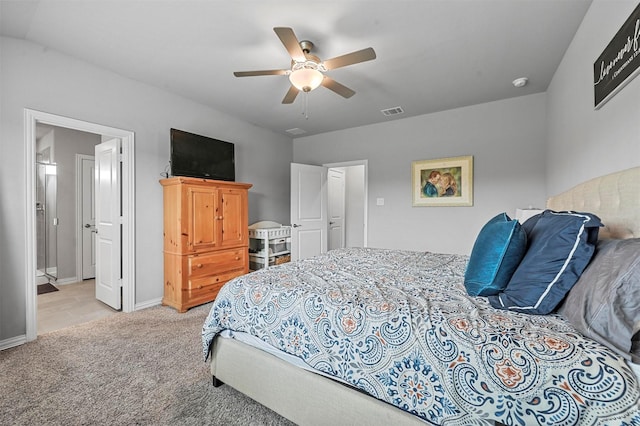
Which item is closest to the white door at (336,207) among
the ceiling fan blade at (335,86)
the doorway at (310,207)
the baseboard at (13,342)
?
the doorway at (310,207)

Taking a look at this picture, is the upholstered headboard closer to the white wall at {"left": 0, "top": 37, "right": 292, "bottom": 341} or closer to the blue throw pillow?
the blue throw pillow

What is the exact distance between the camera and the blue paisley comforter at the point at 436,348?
2.76ft

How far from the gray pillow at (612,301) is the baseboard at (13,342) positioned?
3792mm

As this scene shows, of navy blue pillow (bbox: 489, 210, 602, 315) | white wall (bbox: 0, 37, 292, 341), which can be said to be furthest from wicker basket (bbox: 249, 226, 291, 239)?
navy blue pillow (bbox: 489, 210, 602, 315)

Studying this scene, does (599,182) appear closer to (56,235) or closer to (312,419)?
(312,419)

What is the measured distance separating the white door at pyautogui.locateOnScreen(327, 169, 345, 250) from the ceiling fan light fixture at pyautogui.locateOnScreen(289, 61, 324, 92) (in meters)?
3.58

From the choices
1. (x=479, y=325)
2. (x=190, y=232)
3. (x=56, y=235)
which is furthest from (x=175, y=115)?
(x=479, y=325)

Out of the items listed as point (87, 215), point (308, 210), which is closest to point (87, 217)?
point (87, 215)

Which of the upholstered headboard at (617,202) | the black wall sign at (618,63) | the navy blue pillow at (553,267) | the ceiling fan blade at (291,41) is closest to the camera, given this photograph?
the navy blue pillow at (553,267)

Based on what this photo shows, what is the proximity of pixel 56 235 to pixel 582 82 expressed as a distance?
6794 mm

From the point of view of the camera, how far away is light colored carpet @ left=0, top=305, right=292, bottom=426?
1.54m

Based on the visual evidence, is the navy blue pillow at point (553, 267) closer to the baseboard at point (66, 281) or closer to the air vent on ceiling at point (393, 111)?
the air vent on ceiling at point (393, 111)

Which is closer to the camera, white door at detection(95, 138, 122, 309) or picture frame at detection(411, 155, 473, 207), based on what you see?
white door at detection(95, 138, 122, 309)

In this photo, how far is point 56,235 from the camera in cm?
438
